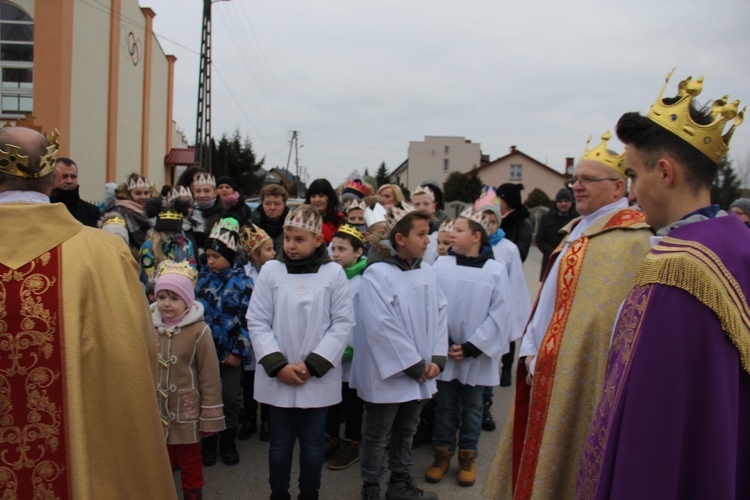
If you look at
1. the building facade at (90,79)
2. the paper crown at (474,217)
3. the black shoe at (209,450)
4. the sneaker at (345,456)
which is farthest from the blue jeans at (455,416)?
the building facade at (90,79)

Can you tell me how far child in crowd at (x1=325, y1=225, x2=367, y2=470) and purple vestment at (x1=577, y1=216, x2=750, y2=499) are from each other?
303cm

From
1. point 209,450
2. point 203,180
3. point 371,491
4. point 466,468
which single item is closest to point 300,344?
point 371,491

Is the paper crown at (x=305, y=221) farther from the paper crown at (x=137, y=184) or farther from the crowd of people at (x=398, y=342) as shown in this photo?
the paper crown at (x=137, y=184)

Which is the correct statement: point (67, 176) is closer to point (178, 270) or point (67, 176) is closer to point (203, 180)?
point (203, 180)

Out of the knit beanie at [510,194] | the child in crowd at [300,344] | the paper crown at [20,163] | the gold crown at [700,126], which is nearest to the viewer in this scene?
the gold crown at [700,126]

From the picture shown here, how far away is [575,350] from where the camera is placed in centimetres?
306

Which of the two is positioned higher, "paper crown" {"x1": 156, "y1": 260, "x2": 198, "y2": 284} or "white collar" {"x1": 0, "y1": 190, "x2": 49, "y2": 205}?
"white collar" {"x1": 0, "y1": 190, "x2": 49, "y2": 205}

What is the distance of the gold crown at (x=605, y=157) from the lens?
342 cm

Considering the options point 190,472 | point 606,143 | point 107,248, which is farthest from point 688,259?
point 190,472

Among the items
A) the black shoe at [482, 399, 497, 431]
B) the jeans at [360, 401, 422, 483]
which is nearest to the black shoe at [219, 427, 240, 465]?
the jeans at [360, 401, 422, 483]

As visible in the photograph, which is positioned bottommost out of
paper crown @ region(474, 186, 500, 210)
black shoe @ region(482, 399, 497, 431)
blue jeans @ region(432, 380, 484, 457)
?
black shoe @ region(482, 399, 497, 431)

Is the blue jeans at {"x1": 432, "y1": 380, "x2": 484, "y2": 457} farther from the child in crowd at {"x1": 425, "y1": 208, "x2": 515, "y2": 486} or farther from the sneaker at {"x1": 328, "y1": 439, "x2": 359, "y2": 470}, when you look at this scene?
Answer: the sneaker at {"x1": 328, "y1": 439, "x2": 359, "y2": 470}

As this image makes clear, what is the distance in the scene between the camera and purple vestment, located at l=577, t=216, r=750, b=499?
186 centimetres

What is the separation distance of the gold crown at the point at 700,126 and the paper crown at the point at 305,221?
2308 mm
